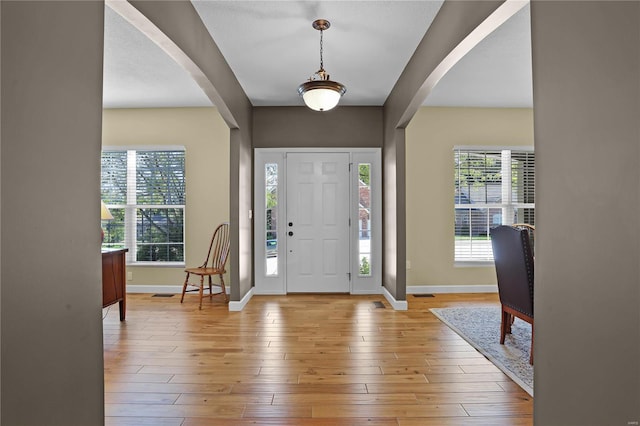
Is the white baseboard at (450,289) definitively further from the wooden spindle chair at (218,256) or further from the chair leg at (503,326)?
the wooden spindle chair at (218,256)

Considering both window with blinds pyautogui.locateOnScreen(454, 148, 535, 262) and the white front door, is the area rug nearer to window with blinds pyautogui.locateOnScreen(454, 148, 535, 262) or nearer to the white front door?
window with blinds pyautogui.locateOnScreen(454, 148, 535, 262)

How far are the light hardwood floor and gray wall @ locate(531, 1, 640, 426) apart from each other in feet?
2.91

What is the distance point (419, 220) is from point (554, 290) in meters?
4.11

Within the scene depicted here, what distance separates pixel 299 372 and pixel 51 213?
6.66 ft

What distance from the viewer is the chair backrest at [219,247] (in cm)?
533

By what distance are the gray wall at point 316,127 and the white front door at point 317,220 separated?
23 centimetres

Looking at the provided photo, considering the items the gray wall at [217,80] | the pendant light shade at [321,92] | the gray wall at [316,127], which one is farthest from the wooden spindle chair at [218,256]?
the pendant light shade at [321,92]

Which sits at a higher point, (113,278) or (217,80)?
(217,80)

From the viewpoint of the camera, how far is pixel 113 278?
13.5 feet

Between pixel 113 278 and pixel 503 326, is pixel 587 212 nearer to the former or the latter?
pixel 503 326

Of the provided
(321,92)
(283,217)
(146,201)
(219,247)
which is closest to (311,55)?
(321,92)

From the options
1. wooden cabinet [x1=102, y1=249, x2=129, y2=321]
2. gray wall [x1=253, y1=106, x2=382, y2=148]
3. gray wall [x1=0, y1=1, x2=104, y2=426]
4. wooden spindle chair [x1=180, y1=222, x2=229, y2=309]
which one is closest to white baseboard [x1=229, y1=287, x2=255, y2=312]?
wooden spindle chair [x1=180, y1=222, x2=229, y2=309]

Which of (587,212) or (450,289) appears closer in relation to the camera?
(587,212)

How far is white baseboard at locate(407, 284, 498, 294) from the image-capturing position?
221 inches
